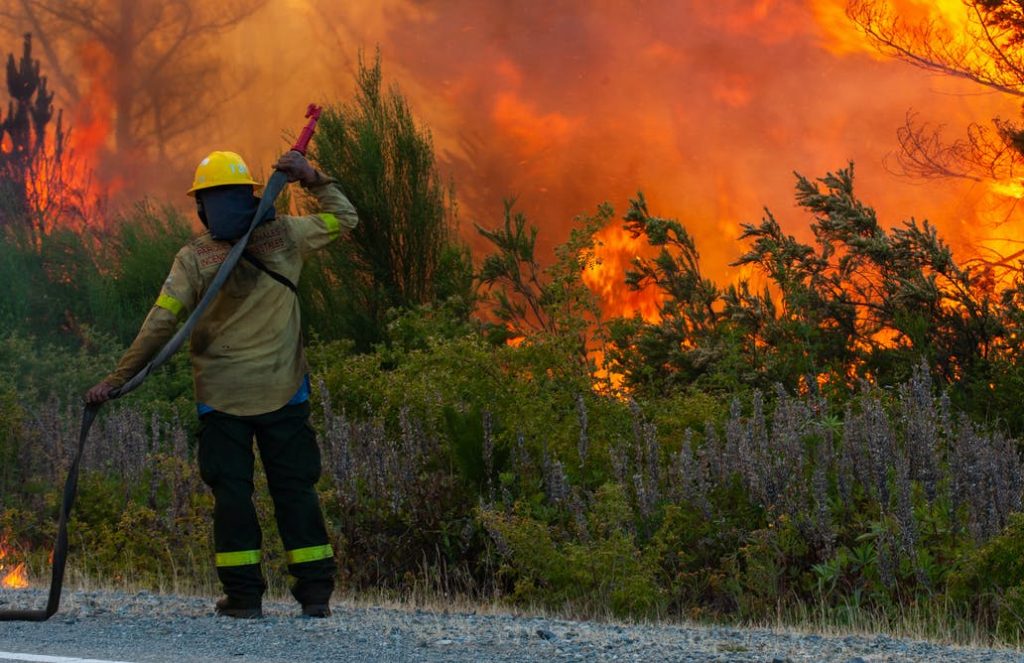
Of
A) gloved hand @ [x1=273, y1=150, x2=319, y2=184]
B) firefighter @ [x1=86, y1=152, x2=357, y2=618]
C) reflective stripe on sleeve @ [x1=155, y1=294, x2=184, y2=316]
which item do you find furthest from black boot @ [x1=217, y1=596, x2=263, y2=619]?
gloved hand @ [x1=273, y1=150, x2=319, y2=184]

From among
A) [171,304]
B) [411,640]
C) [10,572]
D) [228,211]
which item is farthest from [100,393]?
[10,572]

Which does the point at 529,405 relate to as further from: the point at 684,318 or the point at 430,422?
the point at 684,318

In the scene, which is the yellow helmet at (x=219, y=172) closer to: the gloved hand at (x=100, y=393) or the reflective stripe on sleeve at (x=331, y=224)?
the reflective stripe on sleeve at (x=331, y=224)

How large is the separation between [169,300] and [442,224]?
1535 centimetres

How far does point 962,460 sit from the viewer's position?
836cm

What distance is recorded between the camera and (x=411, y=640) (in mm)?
6363

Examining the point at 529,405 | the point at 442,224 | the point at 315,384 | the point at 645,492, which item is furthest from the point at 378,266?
the point at 645,492

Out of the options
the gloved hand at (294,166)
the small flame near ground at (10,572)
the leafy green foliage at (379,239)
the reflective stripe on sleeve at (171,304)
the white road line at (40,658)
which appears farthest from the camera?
the leafy green foliage at (379,239)

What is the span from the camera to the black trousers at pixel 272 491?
7.23 metres

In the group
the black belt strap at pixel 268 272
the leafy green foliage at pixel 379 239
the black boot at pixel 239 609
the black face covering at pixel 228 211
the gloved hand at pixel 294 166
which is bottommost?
the black boot at pixel 239 609

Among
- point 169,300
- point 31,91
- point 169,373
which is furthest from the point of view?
point 31,91

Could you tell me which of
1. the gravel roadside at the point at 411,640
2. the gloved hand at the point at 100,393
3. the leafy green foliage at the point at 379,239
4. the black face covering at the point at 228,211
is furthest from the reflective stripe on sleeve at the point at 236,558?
the leafy green foliage at the point at 379,239

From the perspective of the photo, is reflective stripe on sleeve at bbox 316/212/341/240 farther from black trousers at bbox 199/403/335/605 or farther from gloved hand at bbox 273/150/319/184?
black trousers at bbox 199/403/335/605

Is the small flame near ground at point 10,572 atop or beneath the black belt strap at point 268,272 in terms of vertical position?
beneath
